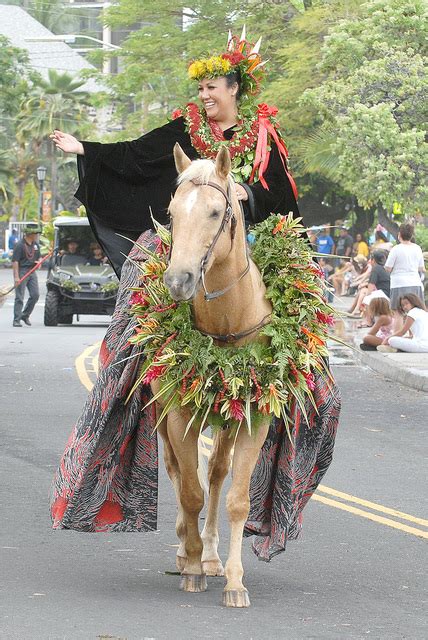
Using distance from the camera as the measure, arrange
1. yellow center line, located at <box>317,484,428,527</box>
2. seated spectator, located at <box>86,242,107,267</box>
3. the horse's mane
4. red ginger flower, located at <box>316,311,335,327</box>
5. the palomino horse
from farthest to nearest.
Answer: seated spectator, located at <box>86,242,107,267</box>, yellow center line, located at <box>317,484,428,527</box>, red ginger flower, located at <box>316,311,335,327</box>, the horse's mane, the palomino horse

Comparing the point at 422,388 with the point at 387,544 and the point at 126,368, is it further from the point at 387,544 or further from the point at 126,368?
the point at 126,368

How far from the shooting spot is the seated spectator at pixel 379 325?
21.7 metres

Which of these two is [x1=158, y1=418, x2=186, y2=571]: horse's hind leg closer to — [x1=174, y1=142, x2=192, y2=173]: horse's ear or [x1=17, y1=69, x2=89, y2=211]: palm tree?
[x1=174, y1=142, x2=192, y2=173]: horse's ear

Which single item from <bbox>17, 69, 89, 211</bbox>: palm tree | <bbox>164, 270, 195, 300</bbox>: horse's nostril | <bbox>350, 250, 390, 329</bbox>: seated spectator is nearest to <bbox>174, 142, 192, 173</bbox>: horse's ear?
<bbox>164, 270, 195, 300</bbox>: horse's nostril

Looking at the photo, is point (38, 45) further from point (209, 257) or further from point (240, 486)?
point (209, 257)

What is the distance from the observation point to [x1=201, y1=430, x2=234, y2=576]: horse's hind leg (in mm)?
7363

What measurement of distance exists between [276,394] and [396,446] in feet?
20.2

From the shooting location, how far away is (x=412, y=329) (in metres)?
20.7

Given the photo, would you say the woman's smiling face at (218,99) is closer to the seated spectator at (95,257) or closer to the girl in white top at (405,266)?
the girl in white top at (405,266)

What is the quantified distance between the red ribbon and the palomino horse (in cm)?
63

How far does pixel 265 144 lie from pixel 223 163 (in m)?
0.94

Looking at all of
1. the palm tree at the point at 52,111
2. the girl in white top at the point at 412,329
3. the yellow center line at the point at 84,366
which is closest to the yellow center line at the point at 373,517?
the yellow center line at the point at 84,366

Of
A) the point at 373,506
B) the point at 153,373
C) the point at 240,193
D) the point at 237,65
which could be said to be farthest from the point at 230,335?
the point at 373,506

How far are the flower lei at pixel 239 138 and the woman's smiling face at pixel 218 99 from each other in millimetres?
55
